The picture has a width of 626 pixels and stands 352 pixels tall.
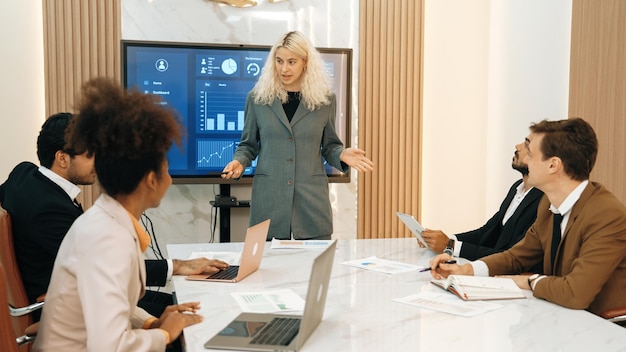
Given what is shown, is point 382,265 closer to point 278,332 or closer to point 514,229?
point 514,229

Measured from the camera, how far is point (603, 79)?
3.64 metres

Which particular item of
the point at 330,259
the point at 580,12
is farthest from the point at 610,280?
the point at 580,12

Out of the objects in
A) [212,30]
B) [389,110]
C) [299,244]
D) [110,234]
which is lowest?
[299,244]

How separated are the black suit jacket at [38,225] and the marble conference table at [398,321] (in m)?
0.43

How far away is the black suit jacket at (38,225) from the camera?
2.20m

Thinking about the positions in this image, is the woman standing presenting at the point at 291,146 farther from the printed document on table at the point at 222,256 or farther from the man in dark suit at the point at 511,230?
the man in dark suit at the point at 511,230

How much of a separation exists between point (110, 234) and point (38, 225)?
34.1 inches

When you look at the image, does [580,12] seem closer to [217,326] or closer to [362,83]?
[362,83]

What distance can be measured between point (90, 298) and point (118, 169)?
33 cm

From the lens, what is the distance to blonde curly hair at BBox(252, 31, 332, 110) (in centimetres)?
319

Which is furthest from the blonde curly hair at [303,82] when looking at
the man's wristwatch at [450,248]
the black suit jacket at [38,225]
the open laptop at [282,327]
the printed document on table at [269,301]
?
the open laptop at [282,327]

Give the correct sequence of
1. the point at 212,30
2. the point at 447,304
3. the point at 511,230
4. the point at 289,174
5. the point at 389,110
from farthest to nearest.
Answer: the point at 389,110, the point at 212,30, the point at 289,174, the point at 511,230, the point at 447,304

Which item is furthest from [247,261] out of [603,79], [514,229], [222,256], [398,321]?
[603,79]

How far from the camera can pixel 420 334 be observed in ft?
5.36
